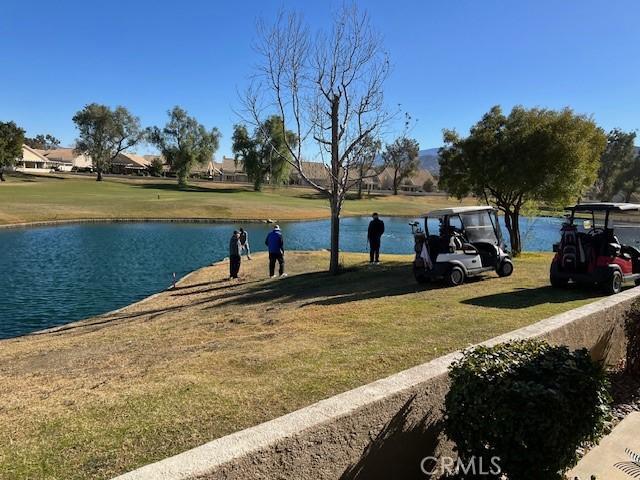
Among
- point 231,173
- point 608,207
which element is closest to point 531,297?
point 608,207

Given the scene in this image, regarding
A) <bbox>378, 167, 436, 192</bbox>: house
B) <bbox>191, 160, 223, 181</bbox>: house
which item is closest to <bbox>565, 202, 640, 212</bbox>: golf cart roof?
<bbox>378, 167, 436, 192</bbox>: house

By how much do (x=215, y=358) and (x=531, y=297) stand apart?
681cm

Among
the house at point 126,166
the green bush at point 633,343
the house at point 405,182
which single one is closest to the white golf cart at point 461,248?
the green bush at point 633,343

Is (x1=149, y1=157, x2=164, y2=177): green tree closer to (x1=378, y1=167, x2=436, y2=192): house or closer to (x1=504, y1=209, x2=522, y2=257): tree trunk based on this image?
(x1=378, y1=167, x2=436, y2=192): house

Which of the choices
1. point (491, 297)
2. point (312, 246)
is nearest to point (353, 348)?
point (491, 297)

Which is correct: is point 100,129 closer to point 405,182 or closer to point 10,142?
point 10,142

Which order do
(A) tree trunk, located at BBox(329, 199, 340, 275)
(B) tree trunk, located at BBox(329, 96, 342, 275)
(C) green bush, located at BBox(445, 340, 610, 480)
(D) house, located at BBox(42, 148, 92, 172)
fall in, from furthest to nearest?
(D) house, located at BBox(42, 148, 92, 172)
(A) tree trunk, located at BBox(329, 199, 340, 275)
(B) tree trunk, located at BBox(329, 96, 342, 275)
(C) green bush, located at BBox(445, 340, 610, 480)

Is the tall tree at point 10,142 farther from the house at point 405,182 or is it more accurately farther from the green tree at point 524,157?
the house at point 405,182

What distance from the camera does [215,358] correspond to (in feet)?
22.7

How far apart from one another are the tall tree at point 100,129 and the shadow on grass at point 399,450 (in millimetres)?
93399

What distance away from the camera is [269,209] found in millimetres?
60656

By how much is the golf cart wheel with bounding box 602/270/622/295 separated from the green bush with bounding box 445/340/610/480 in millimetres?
7769

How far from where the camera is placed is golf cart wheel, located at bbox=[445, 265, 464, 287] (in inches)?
475

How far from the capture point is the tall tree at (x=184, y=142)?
8750cm
